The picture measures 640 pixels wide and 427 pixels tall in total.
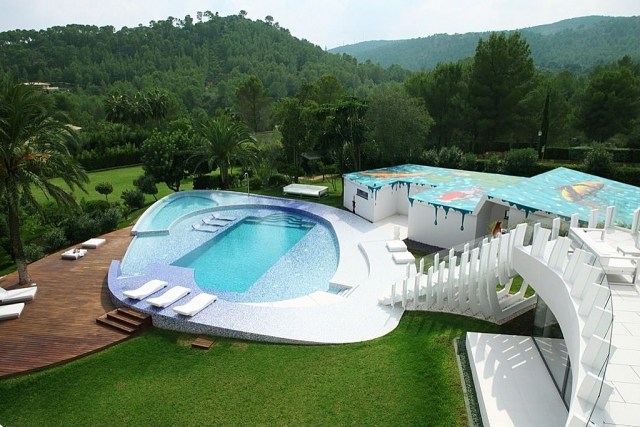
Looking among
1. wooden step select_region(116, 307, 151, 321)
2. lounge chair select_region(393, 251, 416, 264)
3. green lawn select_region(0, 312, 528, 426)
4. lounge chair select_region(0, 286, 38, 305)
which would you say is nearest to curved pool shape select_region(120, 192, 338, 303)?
wooden step select_region(116, 307, 151, 321)

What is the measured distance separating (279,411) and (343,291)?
263 inches

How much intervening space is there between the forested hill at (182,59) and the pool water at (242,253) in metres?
70.2

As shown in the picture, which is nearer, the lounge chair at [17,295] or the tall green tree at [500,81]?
the lounge chair at [17,295]

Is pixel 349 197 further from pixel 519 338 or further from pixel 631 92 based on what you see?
pixel 631 92

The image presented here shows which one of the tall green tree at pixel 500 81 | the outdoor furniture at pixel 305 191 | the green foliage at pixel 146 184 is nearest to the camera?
the green foliage at pixel 146 184

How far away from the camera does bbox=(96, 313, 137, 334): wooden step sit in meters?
12.9

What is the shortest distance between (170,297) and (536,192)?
15.6 m

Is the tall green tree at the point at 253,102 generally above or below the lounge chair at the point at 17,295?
above

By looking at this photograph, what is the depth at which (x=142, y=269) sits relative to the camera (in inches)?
688

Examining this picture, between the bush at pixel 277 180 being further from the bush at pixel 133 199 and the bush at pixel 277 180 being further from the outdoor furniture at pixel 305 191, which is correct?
the bush at pixel 133 199

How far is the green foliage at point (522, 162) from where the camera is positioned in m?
28.9

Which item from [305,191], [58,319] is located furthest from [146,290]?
[305,191]

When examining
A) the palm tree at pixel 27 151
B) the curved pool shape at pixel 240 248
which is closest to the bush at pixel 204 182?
the curved pool shape at pixel 240 248

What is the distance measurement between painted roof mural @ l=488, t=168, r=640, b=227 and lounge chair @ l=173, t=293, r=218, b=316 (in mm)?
12394
